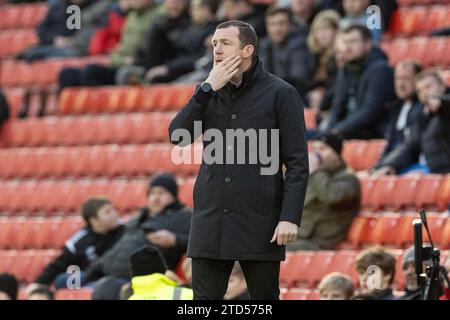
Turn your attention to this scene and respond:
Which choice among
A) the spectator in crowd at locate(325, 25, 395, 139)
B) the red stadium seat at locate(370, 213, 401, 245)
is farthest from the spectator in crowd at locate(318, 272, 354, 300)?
the spectator in crowd at locate(325, 25, 395, 139)

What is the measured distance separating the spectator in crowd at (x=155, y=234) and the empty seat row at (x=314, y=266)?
684mm

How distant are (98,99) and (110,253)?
411cm

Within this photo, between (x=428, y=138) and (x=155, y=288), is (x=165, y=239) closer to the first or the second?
(x=428, y=138)

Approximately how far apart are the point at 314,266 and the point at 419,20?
367 centimetres

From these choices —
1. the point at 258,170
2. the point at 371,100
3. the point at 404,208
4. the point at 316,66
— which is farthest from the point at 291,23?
the point at 258,170

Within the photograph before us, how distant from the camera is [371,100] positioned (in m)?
11.2

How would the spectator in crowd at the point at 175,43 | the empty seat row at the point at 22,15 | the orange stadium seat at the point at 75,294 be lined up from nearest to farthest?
the orange stadium seat at the point at 75,294, the spectator in crowd at the point at 175,43, the empty seat row at the point at 22,15

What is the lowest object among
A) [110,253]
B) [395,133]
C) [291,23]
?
[110,253]

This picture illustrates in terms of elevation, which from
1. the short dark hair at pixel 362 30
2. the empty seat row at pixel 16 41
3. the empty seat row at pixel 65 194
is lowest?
the empty seat row at pixel 65 194

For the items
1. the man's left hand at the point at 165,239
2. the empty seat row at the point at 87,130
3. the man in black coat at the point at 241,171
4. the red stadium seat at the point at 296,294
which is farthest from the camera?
the empty seat row at the point at 87,130

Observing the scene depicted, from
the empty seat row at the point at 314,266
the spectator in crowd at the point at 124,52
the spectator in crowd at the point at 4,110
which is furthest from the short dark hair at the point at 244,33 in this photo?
the spectator in crowd at the point at 4,110

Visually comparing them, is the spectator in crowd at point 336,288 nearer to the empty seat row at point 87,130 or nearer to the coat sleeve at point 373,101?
the coat sleeve at point 373,101

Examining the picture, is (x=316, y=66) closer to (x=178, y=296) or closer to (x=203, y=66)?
(x=203, y=66)

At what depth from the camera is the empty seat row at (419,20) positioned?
42.1 ft
